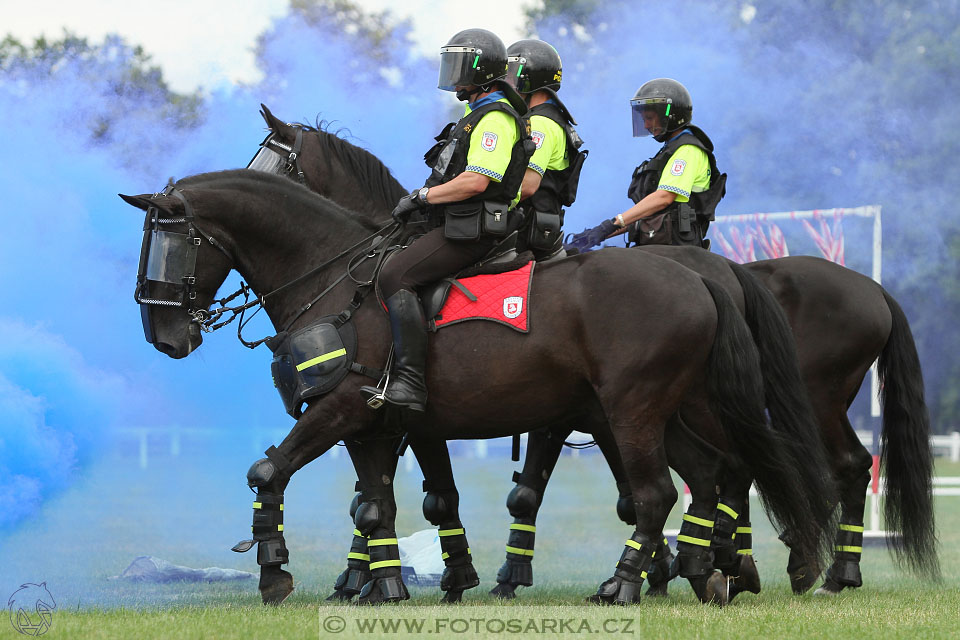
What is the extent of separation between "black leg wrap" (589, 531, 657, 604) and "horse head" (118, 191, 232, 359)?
281cm

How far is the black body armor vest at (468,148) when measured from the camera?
678 cm

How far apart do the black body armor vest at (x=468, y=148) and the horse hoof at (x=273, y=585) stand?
2304 millimetres

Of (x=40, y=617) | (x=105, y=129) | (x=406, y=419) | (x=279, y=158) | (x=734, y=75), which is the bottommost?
(x=40, y=617)

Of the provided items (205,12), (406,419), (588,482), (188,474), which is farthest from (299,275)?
(588,482)

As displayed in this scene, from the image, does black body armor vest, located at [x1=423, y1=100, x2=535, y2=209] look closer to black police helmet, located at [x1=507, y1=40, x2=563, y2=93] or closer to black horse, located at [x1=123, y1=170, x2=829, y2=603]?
black horse, located at [x1=123, y1=170, x2=829, y2=603]

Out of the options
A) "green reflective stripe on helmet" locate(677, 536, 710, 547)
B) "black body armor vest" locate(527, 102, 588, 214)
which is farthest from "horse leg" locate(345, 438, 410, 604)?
"black body armor vest" locate(527, 102, 588, 214)

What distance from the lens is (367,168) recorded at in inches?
343

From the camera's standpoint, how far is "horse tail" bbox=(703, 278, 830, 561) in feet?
22.3

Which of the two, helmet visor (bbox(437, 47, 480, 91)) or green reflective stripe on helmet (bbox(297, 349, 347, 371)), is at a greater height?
helmet visor (bbox(437, 47, 480, 91))

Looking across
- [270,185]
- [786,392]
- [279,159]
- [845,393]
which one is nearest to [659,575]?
[786,392]

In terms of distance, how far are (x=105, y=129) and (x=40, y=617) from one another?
559 cm

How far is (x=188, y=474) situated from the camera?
17.1 meters

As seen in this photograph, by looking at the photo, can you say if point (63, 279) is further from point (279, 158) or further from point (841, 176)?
point (841, 176)

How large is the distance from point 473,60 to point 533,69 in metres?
1.34
